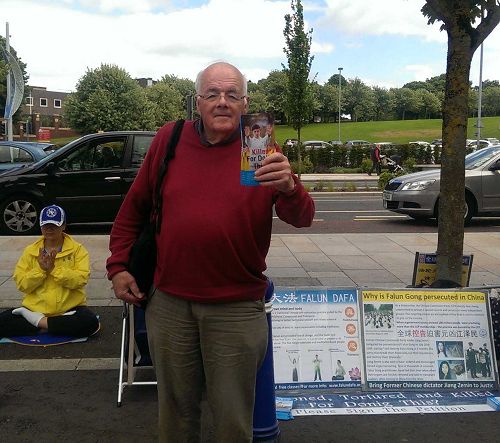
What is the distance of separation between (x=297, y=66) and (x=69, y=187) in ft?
43.3

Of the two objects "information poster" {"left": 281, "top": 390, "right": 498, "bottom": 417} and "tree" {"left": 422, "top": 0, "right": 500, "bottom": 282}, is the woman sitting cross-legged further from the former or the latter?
"tree" {"left": 422, "top": 0, "right": 500, "bottom": 282}

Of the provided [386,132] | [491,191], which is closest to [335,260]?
[491,191]

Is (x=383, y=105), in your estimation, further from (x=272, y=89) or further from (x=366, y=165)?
(x=366, y=165)

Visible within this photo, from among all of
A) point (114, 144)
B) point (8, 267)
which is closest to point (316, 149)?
point (114, 144)

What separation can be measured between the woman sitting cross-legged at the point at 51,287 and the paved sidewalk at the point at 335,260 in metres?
1.06

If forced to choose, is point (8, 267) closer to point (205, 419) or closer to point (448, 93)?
point (205, 419)

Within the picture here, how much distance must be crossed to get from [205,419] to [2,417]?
1.25 m

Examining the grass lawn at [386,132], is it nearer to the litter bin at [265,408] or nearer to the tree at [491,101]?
the tree at [491,101]

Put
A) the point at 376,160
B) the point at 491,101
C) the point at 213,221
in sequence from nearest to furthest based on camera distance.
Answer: the point at 213,221
the point at 376,160
the point at 491,101

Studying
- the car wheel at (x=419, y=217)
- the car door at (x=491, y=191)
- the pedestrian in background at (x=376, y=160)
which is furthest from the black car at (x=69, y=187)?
the pedestrian in background at (x=376, y=160)

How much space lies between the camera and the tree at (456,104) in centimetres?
473

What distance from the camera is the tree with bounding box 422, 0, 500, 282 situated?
15.5 ft

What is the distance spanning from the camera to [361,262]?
8.17 meters

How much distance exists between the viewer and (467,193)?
12.1m
